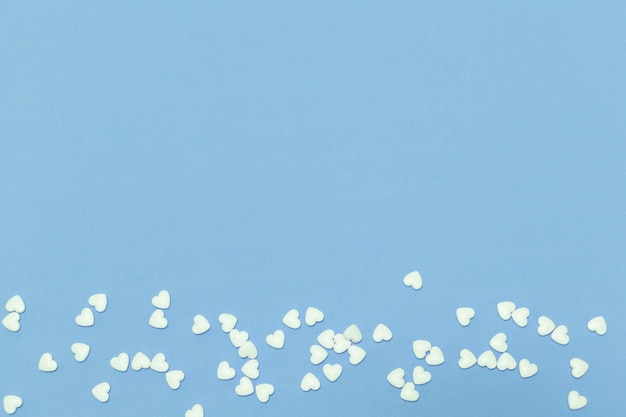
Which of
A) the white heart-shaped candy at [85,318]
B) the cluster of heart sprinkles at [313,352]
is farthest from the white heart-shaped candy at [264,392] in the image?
the white heart-shaped candy at [85,318]

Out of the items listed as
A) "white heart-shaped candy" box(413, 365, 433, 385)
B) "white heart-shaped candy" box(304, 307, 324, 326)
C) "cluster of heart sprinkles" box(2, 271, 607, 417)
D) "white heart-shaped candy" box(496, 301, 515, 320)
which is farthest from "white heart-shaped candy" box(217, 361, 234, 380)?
"white heart-shaped candy" box(496, 301, 515, 320)

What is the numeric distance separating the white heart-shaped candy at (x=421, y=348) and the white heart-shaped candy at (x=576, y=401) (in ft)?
0.56

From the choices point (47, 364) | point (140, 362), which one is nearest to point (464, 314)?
point (140, 362)

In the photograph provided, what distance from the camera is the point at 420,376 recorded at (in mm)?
990

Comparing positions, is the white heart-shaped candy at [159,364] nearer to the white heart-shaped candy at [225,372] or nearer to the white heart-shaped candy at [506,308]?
the white heart-shaped candy at [225,372]

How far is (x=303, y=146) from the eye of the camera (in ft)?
3.28

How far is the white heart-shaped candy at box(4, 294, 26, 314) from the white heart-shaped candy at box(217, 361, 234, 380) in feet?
0.77

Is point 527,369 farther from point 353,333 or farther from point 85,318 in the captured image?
point 85,318

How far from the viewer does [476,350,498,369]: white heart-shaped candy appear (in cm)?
99

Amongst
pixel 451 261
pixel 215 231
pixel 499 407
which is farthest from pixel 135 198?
pixel 499 407

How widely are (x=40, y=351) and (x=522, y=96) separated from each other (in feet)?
2.06

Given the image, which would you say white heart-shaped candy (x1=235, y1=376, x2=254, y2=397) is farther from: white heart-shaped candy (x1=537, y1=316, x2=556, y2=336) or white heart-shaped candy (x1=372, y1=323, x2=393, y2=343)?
white heart-shaped candy (x1=537, y1=316, x2=556, y2=336)

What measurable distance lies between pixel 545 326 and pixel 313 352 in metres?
0.27

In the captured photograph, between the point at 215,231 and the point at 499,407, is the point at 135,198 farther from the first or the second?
the point at 499,407
